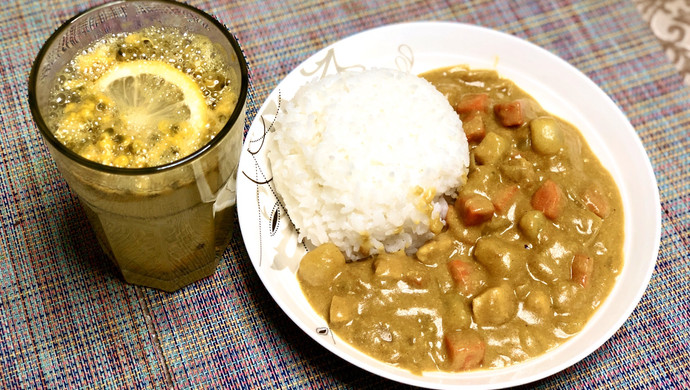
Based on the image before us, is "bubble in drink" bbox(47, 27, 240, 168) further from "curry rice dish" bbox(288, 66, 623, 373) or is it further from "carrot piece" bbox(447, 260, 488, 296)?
"carrot piece" bbox(447, 260, 488, 296)

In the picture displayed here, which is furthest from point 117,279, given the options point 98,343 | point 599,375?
point 599,375

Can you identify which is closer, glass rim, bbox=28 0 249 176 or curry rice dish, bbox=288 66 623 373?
glass rim, bbox=28 0 249 176

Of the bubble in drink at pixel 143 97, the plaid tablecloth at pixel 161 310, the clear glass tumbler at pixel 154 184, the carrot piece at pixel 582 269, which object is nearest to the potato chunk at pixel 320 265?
the plaid tablecloth at pixel 161 310

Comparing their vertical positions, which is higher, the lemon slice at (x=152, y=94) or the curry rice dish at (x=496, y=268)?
the lemon slice at (x=152, y=94)

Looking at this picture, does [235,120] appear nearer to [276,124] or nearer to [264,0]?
[276,124]

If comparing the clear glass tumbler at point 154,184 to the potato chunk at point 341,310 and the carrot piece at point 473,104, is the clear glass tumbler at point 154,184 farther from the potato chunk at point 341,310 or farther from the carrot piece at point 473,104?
the carrot piece at point 473,104

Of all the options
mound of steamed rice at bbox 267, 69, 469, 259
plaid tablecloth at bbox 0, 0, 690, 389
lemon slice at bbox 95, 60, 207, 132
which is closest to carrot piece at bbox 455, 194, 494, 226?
mound of steamed rice at bbox 267, 69, 469, 259
